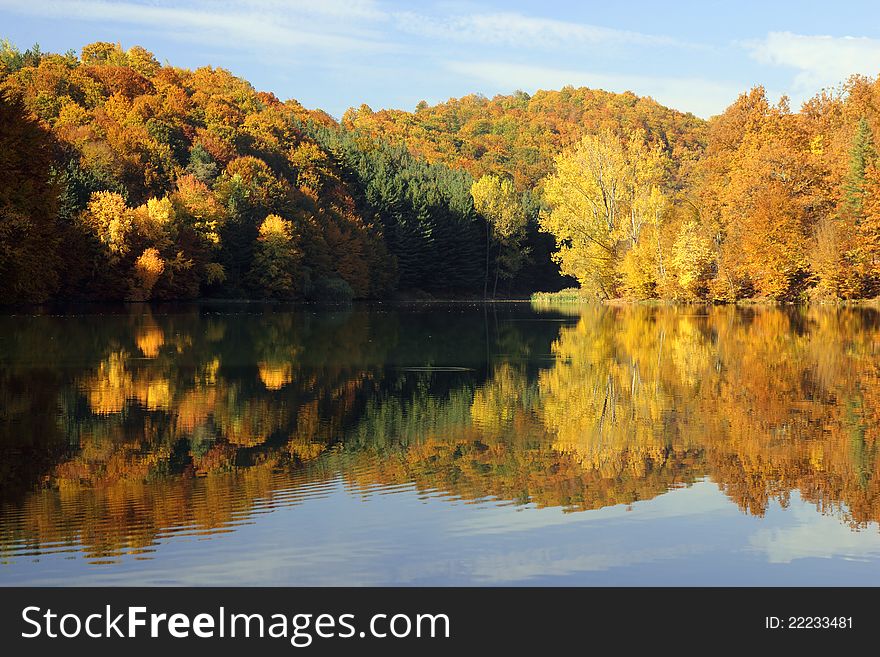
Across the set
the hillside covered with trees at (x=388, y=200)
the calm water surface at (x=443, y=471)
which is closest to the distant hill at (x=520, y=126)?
the hillside covered with trees at (x=388, y=200)

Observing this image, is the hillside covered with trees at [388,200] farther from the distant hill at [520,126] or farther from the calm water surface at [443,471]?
the calm water surface at [443,471]

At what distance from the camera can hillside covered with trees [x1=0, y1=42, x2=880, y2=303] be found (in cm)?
6575

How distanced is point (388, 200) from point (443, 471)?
341ft

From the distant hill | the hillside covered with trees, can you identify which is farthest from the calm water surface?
the distant hill

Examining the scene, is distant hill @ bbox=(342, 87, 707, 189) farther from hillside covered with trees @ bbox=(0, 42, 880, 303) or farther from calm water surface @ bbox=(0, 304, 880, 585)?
calm water surface @ bbox=(0, 304, 880, 585)

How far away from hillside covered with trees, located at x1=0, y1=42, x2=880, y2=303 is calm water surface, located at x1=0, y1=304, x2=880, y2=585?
95.3 ft

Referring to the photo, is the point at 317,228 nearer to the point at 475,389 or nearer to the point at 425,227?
the point at 425,227

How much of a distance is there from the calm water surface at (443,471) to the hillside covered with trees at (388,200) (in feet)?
95.3

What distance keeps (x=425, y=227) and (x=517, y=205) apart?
13213mm

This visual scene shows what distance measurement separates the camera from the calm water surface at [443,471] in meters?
8.61

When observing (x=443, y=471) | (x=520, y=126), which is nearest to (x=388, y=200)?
(x=520, y=126)

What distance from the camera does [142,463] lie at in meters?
13.1

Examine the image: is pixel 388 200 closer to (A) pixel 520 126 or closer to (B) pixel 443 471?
(A) pixel 520 126

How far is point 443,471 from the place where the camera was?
12.7 metres
